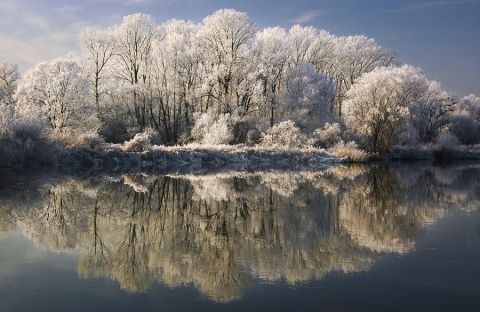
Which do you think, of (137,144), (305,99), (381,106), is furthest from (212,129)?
(381,106)

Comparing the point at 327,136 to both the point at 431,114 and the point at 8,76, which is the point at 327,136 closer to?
the point at 431,114

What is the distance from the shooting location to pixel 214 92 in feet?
155

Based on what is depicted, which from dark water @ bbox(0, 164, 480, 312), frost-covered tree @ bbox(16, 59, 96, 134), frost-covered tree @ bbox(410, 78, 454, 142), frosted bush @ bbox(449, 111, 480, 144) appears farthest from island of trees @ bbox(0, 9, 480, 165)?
dark water @ bbox(0, 164, 480, 312)

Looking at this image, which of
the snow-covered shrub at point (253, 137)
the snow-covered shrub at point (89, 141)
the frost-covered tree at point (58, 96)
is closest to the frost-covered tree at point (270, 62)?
the snow-covered shrub at point (253, 137)

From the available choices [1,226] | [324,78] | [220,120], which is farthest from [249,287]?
[324,78]

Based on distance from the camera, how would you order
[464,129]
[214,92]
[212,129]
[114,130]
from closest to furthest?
[212,129], [114,130], [214,92], [464,129]

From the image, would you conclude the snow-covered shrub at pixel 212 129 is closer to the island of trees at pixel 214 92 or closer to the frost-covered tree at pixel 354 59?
the island of trees at pixel 214 92

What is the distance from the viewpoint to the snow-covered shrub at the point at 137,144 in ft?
108

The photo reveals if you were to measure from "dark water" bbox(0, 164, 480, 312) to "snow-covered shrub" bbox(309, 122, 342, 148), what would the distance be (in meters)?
26.3

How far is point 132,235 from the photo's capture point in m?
10.8

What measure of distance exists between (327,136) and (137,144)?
1880 centimetres

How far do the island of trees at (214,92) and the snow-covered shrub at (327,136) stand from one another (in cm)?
10

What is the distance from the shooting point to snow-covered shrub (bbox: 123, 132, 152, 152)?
108ft

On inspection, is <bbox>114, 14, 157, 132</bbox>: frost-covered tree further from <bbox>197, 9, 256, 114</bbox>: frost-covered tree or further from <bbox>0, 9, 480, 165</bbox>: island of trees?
<bbox>197, 9, 256, 114</bbox>: frost-covered tree
